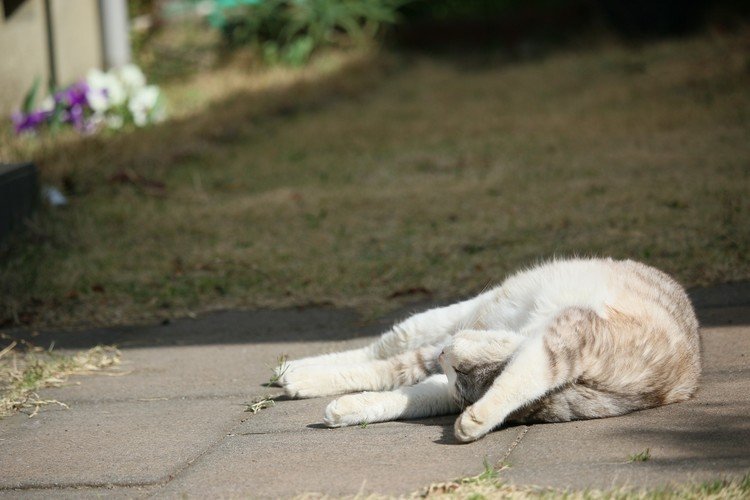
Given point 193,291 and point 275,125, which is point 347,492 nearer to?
point 193,291

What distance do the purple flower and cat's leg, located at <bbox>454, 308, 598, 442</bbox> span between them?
6.01m

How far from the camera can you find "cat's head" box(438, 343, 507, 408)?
11.6 ft

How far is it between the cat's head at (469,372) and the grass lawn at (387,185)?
177 centimetres

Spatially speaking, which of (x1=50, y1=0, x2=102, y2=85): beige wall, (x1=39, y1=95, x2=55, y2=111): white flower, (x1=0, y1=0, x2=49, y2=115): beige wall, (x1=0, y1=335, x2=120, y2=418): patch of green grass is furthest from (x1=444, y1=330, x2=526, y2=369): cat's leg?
(x1=50, y1=0, x2=102, y2=85): beige wall

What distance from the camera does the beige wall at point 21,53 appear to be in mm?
8797

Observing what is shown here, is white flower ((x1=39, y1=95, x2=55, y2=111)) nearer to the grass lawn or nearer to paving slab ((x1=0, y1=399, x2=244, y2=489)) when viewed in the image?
the grass lawn

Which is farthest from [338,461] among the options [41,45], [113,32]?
[113,32]

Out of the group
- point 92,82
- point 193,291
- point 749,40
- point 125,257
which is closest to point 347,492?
point 193,291

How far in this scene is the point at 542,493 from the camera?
2881 mm

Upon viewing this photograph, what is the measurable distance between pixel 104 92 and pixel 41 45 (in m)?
0.93

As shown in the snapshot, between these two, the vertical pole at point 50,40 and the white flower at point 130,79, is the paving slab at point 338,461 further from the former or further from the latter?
the vertical pole at point 50,40

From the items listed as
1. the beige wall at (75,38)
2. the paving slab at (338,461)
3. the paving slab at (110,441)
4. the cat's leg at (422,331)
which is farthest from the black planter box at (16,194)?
the paving slab at (338,461)

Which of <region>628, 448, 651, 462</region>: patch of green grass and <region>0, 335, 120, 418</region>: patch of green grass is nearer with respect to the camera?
<region>628, 448, 651, 462</region>: patch of green grass

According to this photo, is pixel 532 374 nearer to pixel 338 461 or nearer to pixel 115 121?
pixel 338 461
